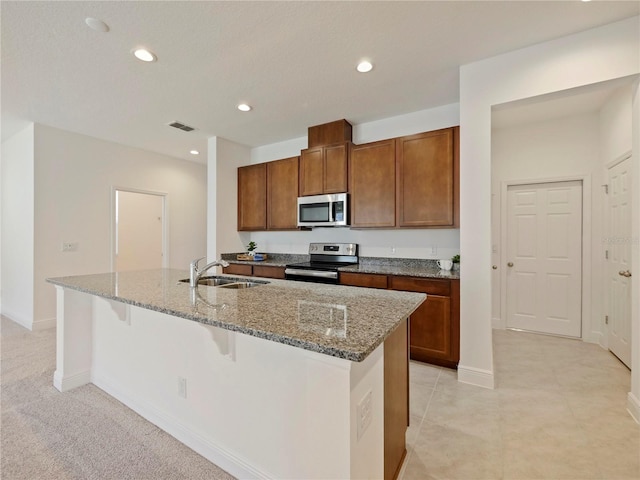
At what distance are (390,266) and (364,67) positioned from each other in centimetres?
213

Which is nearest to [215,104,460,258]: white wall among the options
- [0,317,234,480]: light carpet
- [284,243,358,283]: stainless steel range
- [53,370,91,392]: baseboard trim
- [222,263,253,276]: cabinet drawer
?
[284,243,358,283]: stainless steel range

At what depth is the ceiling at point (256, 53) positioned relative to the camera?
75.3 inches

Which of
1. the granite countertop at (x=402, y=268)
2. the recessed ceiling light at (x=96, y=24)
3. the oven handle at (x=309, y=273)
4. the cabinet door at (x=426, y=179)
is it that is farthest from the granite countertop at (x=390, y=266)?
the recessed ceiling light at (x=96, y=24)

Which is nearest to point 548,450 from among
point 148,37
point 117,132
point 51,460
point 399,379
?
point 399,379

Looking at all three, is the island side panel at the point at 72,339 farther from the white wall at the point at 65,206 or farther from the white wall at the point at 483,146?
the white wall at the point at 483,146

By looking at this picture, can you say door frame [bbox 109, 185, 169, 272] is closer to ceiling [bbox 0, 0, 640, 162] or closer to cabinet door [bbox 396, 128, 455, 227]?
ceiling [bbox 0, 0, 640, 162]

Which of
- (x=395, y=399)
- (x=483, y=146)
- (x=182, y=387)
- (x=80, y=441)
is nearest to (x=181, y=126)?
(x=182, y=387)


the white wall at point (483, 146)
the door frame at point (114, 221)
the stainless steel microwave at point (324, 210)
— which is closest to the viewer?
the white wall at point (483, 146)

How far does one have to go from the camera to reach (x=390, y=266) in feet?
11.8

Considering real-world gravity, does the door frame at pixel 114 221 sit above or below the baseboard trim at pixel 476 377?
above

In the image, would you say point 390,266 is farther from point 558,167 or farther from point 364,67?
point 558,167

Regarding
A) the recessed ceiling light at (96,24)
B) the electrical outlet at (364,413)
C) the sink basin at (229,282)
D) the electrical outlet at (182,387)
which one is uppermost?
the recessed ceiling light at (96,24)

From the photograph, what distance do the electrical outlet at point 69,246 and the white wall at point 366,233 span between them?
1.93 m

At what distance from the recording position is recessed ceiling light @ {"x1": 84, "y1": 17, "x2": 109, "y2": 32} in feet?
6.44
